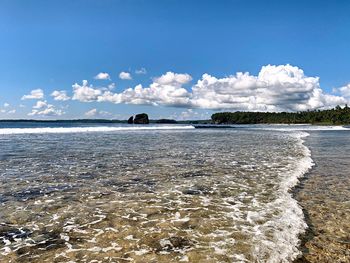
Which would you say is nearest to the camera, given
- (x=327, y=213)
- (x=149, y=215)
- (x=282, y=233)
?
(x=282, y=233)

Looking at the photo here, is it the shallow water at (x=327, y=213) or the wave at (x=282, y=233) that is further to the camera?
the shallow water at (x=327, y=213)

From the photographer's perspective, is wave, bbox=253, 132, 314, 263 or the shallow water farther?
the shallow water

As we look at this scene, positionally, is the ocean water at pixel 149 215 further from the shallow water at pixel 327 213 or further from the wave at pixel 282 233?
the shallow water at pixel 327 213

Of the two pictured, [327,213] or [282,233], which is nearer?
[282,233]

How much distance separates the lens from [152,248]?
6.17m

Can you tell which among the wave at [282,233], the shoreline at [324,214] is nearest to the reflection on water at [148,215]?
the wave at [282,233]

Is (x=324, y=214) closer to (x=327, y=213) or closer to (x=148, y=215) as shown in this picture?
(x=327, y=213)

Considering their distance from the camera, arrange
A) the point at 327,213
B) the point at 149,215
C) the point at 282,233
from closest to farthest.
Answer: the point at 282,233 < the point at 149,215 < the point at 327,213

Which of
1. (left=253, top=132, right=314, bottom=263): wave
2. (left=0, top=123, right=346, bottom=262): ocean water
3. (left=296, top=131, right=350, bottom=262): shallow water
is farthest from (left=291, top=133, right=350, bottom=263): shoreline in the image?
(left=0, top=123, right=346, bottom=262): ocean water

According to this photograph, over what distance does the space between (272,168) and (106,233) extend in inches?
422

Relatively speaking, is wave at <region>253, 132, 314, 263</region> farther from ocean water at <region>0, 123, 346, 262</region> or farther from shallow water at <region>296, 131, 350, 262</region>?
shallow water at <region>296, 131, 350, 262</region>

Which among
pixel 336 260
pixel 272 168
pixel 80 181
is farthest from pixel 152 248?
pixel 272 168

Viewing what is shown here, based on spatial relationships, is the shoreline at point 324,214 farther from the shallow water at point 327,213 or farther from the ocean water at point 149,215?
the ocean water at point 149,215

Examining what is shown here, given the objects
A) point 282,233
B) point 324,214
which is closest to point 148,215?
point 282,233
